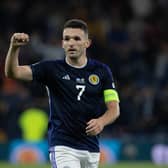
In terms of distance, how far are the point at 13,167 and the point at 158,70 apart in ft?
16.2

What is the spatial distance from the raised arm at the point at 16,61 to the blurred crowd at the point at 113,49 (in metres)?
9.49

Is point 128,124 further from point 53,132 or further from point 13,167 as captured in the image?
point 53,132

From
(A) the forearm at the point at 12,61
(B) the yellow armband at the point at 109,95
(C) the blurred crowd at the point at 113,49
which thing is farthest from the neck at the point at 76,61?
(C) the blurred crowd at the point at 113,49

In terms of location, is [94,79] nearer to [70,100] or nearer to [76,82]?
[76,82]

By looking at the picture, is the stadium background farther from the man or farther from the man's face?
the man's face

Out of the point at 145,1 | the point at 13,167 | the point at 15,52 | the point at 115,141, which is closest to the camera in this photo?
the point at 15,52

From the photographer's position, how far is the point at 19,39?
7.91m

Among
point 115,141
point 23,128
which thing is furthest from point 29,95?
point 115,141

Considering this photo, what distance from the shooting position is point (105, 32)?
20.2m

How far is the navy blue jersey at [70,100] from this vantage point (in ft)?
28.0

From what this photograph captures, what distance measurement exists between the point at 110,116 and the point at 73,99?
1.30 feet

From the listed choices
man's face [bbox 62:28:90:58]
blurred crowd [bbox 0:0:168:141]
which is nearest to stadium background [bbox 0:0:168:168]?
blurred crowd [bbox 0:0:168:141]

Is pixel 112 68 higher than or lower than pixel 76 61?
lower

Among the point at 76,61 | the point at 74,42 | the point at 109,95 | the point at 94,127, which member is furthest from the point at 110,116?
the point at 74,42
